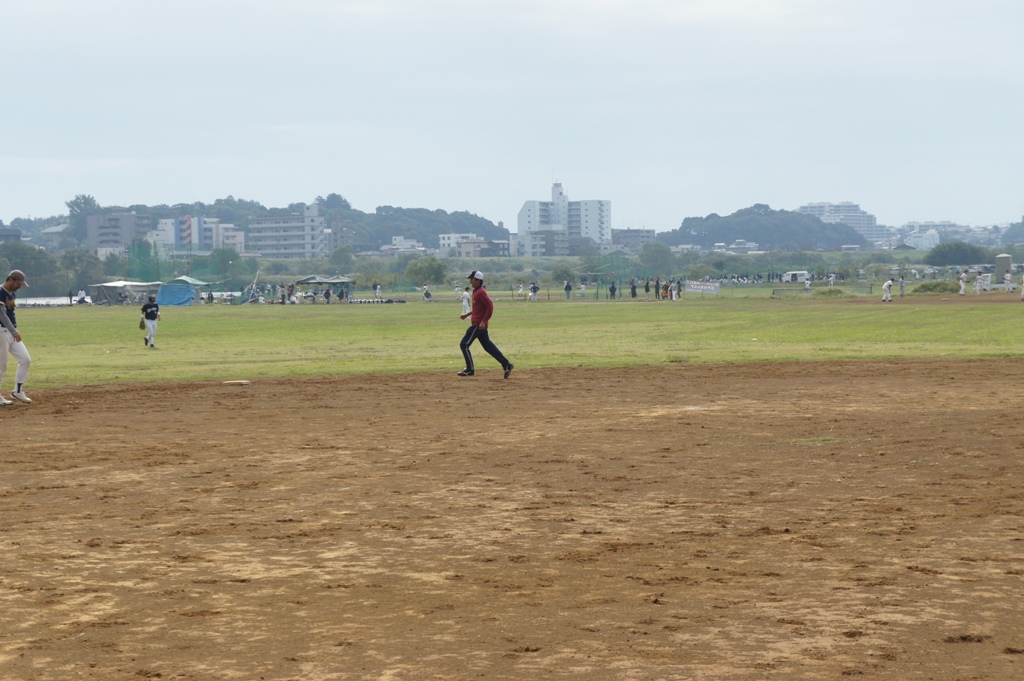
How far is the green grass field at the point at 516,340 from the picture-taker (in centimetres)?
2741

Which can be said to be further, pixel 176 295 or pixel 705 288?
pixel 176 295

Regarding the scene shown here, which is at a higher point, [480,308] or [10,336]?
[480,308]

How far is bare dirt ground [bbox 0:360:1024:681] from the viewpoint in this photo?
632cm

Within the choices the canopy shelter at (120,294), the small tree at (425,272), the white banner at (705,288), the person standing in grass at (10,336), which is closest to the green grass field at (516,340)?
the person standing in grass at (10,336)

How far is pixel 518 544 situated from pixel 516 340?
2819cm

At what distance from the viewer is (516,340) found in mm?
37094

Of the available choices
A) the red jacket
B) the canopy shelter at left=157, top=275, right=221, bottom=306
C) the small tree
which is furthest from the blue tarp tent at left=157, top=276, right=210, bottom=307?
the red jacket

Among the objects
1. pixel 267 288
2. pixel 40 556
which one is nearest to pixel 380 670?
pixel 40 556

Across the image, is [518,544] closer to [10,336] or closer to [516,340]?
[10,336]

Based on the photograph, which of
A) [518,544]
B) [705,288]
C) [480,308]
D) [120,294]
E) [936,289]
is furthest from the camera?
[120,294]

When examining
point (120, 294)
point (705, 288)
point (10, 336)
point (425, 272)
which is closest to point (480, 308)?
point (10, 336)

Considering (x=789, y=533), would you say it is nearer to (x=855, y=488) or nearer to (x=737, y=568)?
(x=737, y=568)

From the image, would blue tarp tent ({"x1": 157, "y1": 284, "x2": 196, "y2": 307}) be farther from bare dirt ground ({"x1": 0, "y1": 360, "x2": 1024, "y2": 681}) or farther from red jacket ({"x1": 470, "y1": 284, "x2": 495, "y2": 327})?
bare dirt ground ({"x1": 0, "y1": 360, "x2": 1024, "y2": 681})

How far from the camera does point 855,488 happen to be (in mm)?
11031
